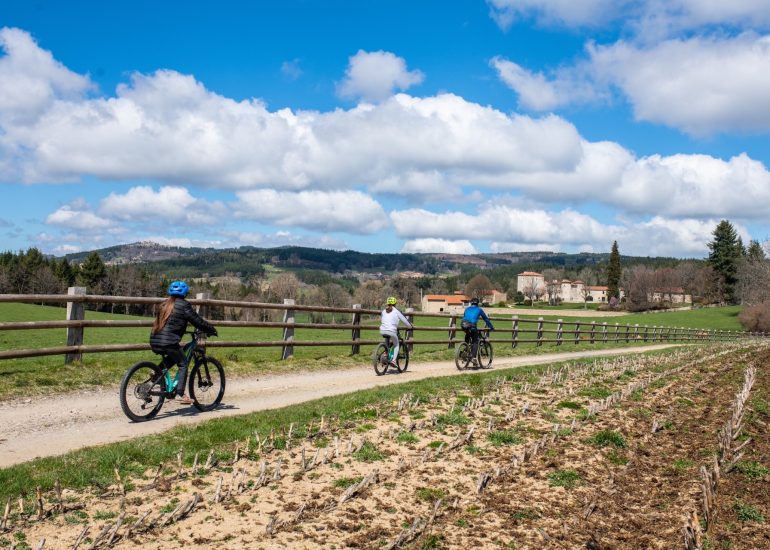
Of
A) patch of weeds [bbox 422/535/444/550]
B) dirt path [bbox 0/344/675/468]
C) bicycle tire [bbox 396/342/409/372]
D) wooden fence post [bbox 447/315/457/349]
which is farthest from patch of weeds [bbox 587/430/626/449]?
wooden fence post [bbox 447/315/457/349]

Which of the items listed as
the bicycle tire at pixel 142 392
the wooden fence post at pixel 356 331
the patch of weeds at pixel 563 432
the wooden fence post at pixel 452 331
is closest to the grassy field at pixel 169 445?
the bicycle tire at pixel 142 392

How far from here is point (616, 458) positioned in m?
7.12

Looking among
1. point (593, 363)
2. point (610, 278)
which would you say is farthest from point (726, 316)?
point (593, 363)

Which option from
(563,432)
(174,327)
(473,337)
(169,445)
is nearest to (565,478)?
(563,432)

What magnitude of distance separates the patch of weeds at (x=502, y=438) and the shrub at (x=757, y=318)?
66.6 metres

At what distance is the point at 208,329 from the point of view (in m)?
8.81

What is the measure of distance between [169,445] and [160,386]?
197cm

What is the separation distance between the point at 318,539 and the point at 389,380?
8718 mm

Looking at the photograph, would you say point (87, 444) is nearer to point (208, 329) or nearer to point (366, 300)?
point (208, 329)

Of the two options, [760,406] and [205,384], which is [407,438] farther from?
[760,406]

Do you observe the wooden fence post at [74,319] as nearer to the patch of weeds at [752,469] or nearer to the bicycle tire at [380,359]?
the bicycle tire at [380,359]

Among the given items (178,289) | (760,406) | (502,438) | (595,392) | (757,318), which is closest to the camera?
(502,438)

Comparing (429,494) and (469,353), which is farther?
(469,353)

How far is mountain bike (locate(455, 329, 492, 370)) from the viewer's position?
16.4 metres
